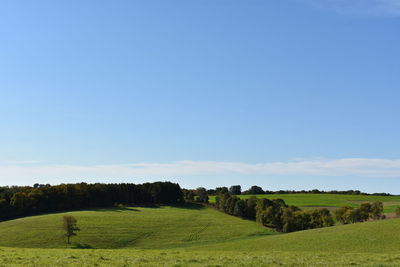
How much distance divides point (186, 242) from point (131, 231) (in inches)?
537

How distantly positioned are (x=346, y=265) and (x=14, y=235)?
7061cm

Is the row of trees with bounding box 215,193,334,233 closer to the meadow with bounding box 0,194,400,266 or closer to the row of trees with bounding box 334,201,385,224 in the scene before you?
the row of trees with bounding box 334,201,385,224

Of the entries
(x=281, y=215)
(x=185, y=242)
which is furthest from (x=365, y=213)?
(x=185, y=242)

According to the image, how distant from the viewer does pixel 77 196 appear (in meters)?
126

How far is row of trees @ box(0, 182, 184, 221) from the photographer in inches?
4392

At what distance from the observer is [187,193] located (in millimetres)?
154625

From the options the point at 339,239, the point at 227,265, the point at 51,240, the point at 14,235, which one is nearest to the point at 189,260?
the point at 227,265

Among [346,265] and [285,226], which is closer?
[346,265]

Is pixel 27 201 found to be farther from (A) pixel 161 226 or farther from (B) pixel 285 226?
(B) pixel 285 226

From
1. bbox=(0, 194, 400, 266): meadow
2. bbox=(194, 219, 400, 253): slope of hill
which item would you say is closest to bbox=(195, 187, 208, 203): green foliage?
bbox=(0, 194, 400, 266): meadow

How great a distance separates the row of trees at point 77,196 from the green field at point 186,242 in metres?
13.1

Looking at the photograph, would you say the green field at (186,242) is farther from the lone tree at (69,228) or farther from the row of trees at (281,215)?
the row of trees at (281,215)

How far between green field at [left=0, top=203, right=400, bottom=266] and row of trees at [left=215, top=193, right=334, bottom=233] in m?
6.49

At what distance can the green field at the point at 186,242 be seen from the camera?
22.3 metres
